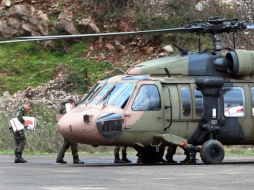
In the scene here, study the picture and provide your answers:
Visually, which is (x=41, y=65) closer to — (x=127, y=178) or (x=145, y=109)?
(x=145, y=109)

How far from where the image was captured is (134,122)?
2073cm

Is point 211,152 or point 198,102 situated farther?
point 198,102

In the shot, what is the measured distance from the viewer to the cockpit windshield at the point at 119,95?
20.8 meters

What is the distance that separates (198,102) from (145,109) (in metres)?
1.43

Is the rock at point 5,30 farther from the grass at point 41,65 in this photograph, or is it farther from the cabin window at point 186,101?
the cabin window at point 186,101

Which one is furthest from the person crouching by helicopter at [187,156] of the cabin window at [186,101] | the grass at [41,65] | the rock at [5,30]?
the rock at [5,30]

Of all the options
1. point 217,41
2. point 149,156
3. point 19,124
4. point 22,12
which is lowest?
point 149,156

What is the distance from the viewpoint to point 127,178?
15.8 meters

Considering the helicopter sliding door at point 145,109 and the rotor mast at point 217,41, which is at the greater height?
the rotor mast at point 217,41

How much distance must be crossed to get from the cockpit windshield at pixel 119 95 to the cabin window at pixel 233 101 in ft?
8.13

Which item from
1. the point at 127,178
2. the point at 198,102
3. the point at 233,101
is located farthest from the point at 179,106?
the point at 127,178

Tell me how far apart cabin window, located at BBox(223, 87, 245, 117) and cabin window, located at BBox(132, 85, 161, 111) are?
1.81 m

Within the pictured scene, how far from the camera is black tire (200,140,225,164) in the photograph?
20.9 meters

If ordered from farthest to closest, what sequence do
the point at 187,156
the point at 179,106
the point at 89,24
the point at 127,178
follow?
1. the point at 89,24
2. the point at 187,156
3. the point at 179,106
4. the point at 127,178
